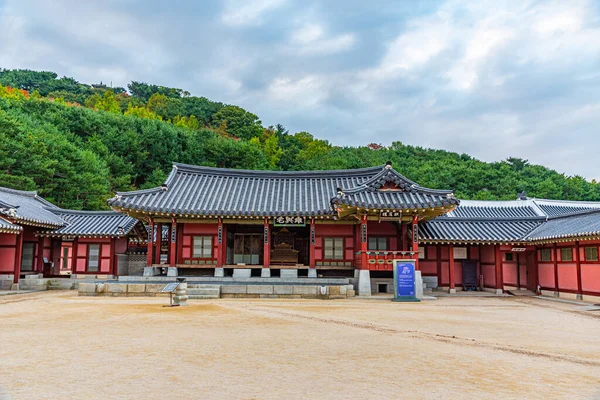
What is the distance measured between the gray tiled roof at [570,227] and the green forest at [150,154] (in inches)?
1210

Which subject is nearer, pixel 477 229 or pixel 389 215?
pixel 389 215

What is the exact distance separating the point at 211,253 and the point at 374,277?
29.8 ft

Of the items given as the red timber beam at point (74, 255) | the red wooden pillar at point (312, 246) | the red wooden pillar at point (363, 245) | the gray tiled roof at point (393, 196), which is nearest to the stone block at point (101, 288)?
the red timber beam at point (74, 255)

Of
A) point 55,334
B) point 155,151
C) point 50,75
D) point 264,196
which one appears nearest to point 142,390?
point 55,334

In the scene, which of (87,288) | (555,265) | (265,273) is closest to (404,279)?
(265,273)

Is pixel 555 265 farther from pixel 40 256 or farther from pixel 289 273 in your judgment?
pixel 40 256

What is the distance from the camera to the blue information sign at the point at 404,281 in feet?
56.6

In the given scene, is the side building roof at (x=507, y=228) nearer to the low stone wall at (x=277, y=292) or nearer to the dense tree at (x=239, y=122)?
the low stone wall at (x=277, y=292)

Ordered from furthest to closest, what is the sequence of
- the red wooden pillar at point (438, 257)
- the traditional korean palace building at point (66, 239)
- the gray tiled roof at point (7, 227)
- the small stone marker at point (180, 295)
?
the traditional korean palace building at point (66, 239) < the red wooden pillar at point (438, 257) < the gray tiled roof at point (7, 227) < the small stone marker at point (180, 295)

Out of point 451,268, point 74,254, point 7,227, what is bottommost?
point 451,268

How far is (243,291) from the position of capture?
1736 centimetres

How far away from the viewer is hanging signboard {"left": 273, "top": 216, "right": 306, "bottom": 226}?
21234 millimetres

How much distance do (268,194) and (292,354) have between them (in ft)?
55.4

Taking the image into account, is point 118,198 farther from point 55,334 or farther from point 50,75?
point 50,75
